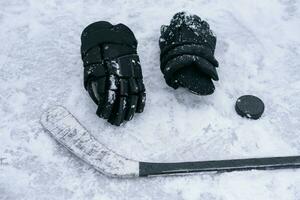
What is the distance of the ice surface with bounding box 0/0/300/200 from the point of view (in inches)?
93.1

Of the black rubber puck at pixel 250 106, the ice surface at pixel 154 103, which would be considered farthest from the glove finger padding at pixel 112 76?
the black rubber puck at pixel 250 106

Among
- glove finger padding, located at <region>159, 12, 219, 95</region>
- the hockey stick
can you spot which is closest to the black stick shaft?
the hockey stick

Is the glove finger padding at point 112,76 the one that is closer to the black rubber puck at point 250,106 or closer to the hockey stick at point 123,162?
the hockey stick at point 123,162

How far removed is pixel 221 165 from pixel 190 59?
653 mm

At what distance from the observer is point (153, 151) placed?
2.51 m

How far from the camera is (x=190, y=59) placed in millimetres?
2643

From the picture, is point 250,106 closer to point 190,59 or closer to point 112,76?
point 190,59

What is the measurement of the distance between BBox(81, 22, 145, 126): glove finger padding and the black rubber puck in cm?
59

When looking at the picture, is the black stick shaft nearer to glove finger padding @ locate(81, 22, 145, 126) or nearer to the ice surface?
the ice surface

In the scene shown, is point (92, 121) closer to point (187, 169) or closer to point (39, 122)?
point (39, 122)

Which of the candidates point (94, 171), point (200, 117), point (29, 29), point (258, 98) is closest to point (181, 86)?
point (200, 117)

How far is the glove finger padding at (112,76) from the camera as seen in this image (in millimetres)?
2533

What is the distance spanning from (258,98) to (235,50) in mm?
476

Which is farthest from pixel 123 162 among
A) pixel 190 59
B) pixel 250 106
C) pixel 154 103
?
pixel 250 106
